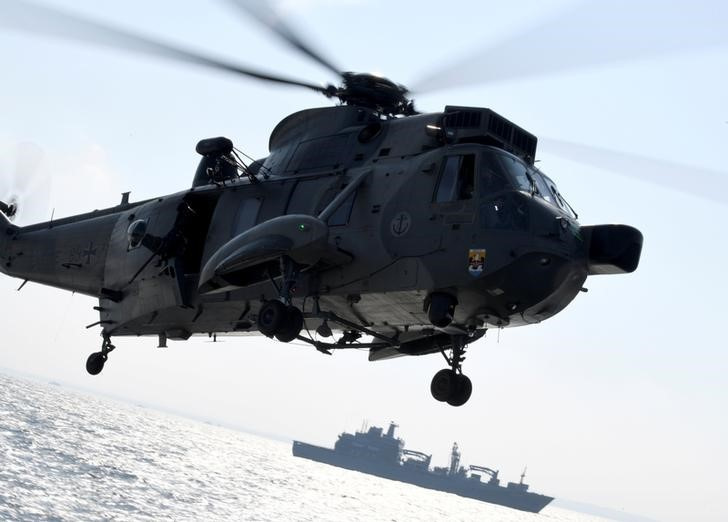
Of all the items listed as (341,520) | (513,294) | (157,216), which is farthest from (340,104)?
(341,520)

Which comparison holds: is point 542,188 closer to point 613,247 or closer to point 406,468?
point 613,247

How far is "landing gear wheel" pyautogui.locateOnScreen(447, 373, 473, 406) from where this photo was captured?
45.2 ft

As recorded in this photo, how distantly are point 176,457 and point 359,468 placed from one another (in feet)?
319

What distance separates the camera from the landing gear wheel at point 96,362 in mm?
18859

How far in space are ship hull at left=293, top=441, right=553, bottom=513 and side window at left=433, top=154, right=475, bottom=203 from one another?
A: 14078cm

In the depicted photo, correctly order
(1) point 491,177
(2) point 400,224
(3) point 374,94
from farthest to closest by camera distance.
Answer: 1. (3) point 374,94
2. (2) point 400,224
3. (1) point 491,177

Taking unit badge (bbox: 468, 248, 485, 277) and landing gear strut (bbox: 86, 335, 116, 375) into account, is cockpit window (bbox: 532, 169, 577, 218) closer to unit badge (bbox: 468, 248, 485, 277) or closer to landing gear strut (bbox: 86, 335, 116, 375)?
unit badge (bbox: 468, 248, 485, 277)

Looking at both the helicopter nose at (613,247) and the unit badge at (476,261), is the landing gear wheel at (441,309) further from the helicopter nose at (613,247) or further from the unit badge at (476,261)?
the helicopter nose at (613,247)

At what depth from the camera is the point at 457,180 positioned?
41.4 feet

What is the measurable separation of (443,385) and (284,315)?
2.87 metres

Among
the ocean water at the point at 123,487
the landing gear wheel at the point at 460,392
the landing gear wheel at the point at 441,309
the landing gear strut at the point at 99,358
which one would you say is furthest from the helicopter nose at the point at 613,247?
the ocean water at the point at 123,487

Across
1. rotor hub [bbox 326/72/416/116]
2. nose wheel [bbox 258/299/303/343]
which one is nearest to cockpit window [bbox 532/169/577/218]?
rotor hub [bbox 326/72/416/116]

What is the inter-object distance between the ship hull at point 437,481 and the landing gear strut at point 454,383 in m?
139

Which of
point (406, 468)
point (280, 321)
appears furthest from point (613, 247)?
point (406, 468)
